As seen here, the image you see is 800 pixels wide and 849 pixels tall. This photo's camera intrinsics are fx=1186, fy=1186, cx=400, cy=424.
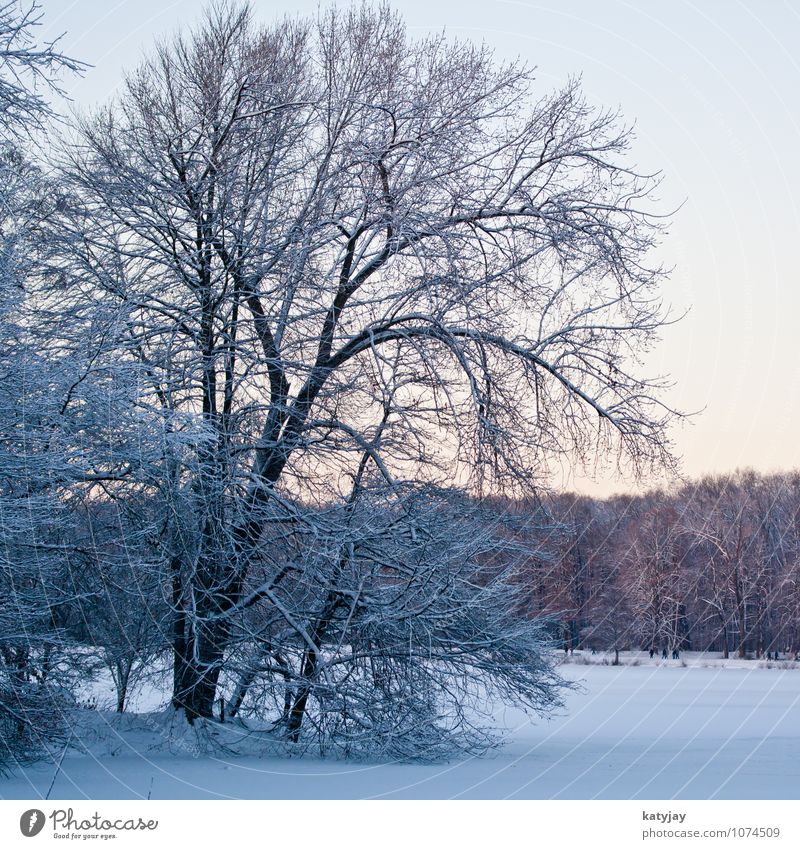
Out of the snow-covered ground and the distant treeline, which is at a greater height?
the distant treeline

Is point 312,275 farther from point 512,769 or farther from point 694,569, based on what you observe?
point 694,569

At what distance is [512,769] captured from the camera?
12.3m

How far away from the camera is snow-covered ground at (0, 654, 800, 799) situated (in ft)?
34.3

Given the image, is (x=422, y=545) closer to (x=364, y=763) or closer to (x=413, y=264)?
(x=364, y=763)

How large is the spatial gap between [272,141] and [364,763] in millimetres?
7356

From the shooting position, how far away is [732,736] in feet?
52.9

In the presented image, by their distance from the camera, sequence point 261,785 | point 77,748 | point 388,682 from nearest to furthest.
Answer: point 261,785 < point 77,748 < point 388,682

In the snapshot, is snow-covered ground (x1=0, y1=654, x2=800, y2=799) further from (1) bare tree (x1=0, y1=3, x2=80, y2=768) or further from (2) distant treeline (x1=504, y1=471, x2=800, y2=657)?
(2) distant treeline (x1=504, y1=471, x2=800, y2=657)

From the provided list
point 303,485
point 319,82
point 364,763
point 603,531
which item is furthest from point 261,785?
point 603,531

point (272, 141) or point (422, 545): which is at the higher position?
point (272, 141)

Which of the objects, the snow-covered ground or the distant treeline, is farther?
the distant treeline

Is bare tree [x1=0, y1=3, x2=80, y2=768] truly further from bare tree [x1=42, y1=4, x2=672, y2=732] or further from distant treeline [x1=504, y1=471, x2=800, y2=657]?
distant treeline [x1=504, y1=471, x2=800, y2=657]

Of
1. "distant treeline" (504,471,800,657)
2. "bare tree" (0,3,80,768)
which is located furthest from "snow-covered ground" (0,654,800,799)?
"distant treeline" (504,471,800,657)

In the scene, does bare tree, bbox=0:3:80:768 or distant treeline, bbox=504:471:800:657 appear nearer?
bare tree, bbox=0:3:80:768
